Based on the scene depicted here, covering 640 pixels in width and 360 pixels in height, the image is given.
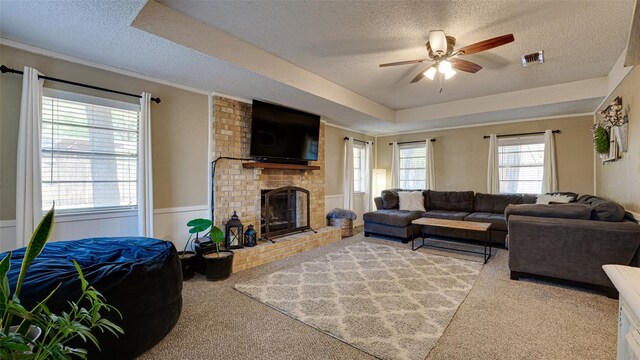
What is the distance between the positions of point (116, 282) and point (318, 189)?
3853 millimetres

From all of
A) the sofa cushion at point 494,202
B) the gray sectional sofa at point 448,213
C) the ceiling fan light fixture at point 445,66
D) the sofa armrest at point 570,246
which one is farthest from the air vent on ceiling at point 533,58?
the sofa cushion at point 494,202

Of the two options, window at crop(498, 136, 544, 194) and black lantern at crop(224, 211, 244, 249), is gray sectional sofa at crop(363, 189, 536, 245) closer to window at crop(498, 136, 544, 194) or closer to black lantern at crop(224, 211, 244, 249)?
window at crop(498, 136, 544, 194)

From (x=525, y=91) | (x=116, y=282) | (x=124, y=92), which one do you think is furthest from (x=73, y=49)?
(x=525, y=91)

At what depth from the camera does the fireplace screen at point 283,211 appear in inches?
172

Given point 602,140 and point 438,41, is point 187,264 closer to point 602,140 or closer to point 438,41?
point 438,41

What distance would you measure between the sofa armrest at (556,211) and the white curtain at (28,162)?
Answer: 4892mm

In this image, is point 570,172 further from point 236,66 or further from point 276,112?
point 236,66

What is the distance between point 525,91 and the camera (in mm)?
4371

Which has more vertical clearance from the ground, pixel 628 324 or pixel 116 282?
pixel 628 324

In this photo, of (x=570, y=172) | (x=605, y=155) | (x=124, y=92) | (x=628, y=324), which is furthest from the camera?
(x=570, y=172)

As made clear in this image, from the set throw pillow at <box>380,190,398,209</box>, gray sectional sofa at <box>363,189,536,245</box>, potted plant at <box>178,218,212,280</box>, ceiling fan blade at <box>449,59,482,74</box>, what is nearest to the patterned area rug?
potted plant at <box>178,218,212,280</box>

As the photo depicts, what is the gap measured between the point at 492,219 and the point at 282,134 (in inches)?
150

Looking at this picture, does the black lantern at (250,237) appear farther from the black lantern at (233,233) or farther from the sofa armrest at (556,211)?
the sofa armrest at (556,211)

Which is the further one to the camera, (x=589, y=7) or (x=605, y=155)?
(x=605, y=155)
